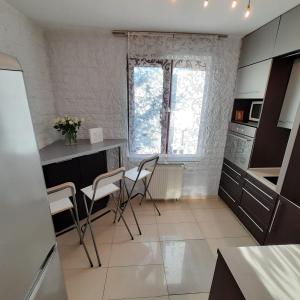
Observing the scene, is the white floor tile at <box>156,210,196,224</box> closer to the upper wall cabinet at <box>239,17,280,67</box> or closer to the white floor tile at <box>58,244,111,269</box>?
the white floor tile at <box>58,244,111,269</box>

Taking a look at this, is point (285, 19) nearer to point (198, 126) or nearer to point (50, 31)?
point (198, 126)

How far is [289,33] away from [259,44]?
40 centimetres

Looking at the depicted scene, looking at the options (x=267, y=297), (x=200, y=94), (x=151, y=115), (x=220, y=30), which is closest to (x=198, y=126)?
(x=200, y=94)

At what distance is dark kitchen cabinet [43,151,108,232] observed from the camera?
71.6 inches

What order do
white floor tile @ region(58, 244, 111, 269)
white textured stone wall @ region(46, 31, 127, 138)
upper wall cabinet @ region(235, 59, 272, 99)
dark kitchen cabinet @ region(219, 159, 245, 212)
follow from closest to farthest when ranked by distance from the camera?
white floor tile @ region(58, 244, 111, 269) < upper wall cabinet @ region(235, 59, 272, 99) < white textured stone wall @ region(46, 31, 127, 138) < dark kitchen cabinet @ region(219, 159, 245, 212)

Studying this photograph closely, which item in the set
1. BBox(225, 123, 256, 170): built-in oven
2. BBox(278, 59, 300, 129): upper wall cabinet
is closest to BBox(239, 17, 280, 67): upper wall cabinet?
BBox(278, 59, 300, 129): upper wall cabinet

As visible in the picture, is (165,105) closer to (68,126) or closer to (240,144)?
(240,144)

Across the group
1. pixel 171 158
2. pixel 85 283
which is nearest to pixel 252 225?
pixel 171 158

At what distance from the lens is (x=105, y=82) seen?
7.63ft

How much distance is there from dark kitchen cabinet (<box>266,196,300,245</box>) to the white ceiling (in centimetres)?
169

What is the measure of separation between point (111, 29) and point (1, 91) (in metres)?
1.97

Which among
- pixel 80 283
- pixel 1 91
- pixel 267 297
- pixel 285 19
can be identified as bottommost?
pixel 80 283

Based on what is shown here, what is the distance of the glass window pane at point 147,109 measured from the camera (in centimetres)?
234

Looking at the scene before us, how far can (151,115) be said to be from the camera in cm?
248
